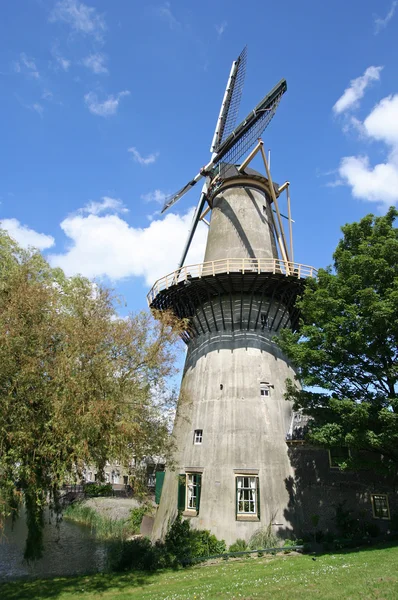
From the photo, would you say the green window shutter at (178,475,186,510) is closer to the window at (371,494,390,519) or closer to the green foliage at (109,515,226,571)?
the green foliage at (109,515,226,571)

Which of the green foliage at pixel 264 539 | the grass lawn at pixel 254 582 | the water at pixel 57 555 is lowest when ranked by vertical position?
the water at pixel 57 555

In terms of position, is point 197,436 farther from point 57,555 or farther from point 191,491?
point 57,555

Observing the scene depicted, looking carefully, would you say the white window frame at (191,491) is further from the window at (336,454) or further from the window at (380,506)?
the window at (380,506)

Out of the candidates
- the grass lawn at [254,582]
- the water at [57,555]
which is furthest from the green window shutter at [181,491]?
the water at [57,555]

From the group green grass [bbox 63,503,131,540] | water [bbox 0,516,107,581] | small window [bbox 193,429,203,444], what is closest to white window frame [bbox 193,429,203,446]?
small window [bbox 193,429,203,444]

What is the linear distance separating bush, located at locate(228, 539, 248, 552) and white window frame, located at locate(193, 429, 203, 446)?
4085 millimetres

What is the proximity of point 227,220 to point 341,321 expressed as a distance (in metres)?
10.9

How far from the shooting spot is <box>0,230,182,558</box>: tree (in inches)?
407

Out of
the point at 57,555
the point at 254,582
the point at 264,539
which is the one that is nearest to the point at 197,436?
the point at 264,539

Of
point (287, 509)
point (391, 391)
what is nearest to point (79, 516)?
point (287, 509)

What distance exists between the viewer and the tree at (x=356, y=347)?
42.3 ft

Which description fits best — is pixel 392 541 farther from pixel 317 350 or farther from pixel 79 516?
pixel 79 516

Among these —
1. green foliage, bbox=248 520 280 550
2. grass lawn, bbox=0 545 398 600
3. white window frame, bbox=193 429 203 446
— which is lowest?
grass lawn, bbox=0 545 398 600

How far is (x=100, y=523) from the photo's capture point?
26328 mm
